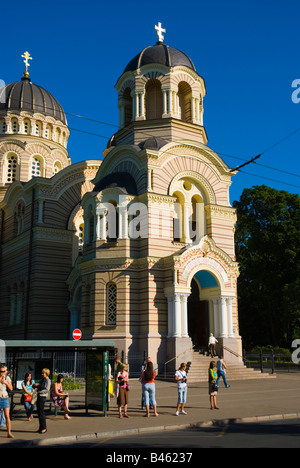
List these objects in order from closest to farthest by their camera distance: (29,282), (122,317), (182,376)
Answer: (182,376) → (122,317) → (29,282)

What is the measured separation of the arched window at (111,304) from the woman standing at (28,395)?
11269 millimetres

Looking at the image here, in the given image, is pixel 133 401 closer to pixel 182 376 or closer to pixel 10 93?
pixel 182 376

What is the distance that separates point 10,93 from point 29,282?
64.9ft

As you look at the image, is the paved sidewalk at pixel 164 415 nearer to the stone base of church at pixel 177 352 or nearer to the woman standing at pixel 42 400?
the woman standing at pixel 42 400

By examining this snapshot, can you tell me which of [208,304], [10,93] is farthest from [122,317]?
[10,93]

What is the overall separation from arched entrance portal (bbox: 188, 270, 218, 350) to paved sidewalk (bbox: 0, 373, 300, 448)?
22.2 ft

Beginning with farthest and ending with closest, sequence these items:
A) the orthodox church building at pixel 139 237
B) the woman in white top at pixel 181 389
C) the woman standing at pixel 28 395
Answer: the orthodox church building at pixel 139 237
the woman in white top at pixel 181 389
the woman standing at pixel 28 395

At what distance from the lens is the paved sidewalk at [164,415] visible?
11.8m

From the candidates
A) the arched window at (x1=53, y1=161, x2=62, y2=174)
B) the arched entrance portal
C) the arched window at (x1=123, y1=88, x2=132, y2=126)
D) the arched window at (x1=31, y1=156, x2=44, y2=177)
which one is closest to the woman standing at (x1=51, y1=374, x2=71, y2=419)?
the arched entrance portal

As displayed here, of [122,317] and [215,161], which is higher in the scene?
[215,161]

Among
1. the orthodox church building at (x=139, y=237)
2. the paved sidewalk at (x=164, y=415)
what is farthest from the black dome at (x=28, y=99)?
the paved sidewalk at (x=164, y=415)

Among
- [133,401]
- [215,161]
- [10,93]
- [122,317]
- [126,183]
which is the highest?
[10,93]

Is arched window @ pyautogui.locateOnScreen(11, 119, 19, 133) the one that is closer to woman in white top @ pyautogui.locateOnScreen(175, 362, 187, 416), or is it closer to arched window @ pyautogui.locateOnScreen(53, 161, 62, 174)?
arched window @ pyautogui.locateOnScreen(53, 161, 62, 174)

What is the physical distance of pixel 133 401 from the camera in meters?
18.0
